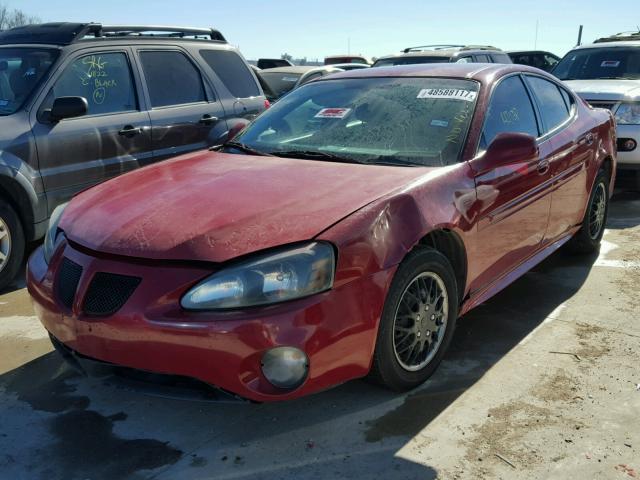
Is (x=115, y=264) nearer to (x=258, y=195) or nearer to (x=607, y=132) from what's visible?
(x=258, y=195)

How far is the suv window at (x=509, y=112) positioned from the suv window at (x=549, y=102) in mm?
169

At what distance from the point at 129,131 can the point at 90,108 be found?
1.13 ft

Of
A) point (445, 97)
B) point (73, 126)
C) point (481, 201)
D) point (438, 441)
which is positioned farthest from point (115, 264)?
point (73, 126)

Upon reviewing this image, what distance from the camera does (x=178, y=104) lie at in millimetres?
6051

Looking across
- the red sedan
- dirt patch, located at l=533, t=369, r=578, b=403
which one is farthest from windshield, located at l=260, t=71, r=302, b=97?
dirt patch, located at l=533, t=369, r=578, b=403

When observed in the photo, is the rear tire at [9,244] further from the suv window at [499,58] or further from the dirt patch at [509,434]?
the suv window at [499,58]

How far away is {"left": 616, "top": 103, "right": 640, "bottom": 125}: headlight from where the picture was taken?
7.59m

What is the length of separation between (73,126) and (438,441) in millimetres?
3769

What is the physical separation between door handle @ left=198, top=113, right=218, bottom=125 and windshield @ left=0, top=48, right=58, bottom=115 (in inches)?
53.8

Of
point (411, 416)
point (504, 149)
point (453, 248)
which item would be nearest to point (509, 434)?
point (411, 416)

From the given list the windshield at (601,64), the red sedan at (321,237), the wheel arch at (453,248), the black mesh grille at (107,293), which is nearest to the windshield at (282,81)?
the windshield at (601,64)

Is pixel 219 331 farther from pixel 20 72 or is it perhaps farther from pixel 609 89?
pixel 609 89

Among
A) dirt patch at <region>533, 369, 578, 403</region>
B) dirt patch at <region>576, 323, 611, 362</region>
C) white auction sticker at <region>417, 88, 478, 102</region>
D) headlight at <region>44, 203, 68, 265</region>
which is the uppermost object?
white auction sticker at <region>417, 88, 478, 102</region>

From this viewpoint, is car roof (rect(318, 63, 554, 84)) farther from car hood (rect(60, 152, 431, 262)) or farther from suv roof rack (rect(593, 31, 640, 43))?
suv roof rack (rect(593, 31, 640, 43))
